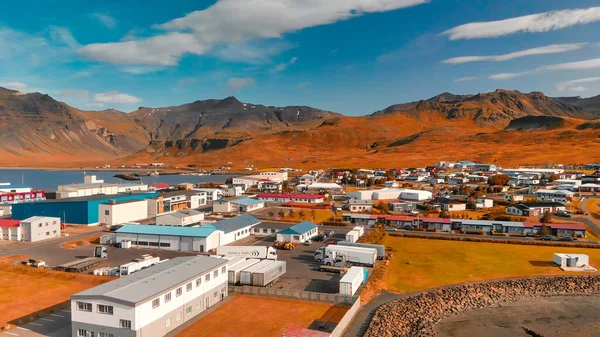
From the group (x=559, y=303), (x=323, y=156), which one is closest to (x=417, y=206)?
(x=559, y=303)

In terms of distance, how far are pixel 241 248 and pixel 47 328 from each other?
463 inches

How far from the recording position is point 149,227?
31.1 meters

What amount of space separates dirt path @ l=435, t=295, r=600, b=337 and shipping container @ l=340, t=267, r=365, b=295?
13.1 ft

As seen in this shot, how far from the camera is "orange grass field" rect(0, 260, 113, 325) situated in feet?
59.4

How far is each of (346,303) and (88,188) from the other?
4374 centimetres

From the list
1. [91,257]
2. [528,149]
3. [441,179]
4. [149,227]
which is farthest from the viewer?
[528,149]

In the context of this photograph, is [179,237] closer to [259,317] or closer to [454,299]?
[259,317]

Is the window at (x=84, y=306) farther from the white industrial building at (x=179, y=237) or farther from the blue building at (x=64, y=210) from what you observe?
the blue building at (x=64, y=210)

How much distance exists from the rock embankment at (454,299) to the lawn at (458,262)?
1145 millimetres

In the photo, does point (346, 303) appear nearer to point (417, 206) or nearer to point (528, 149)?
point (417, 206)

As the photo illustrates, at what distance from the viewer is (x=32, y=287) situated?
20.8 m

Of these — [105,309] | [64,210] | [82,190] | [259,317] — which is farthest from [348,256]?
[82,190]

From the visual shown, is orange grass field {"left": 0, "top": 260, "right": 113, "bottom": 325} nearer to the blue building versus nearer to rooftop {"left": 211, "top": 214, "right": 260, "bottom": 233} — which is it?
rooftop {"left": 211, "top": 214, "right": 260, "bottom": 233}

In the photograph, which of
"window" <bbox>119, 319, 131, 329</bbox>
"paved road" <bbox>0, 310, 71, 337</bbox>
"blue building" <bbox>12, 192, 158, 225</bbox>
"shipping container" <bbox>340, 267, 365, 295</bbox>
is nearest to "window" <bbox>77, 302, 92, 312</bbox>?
"window" <bbox>119, 319, 131, 329</bbox>
